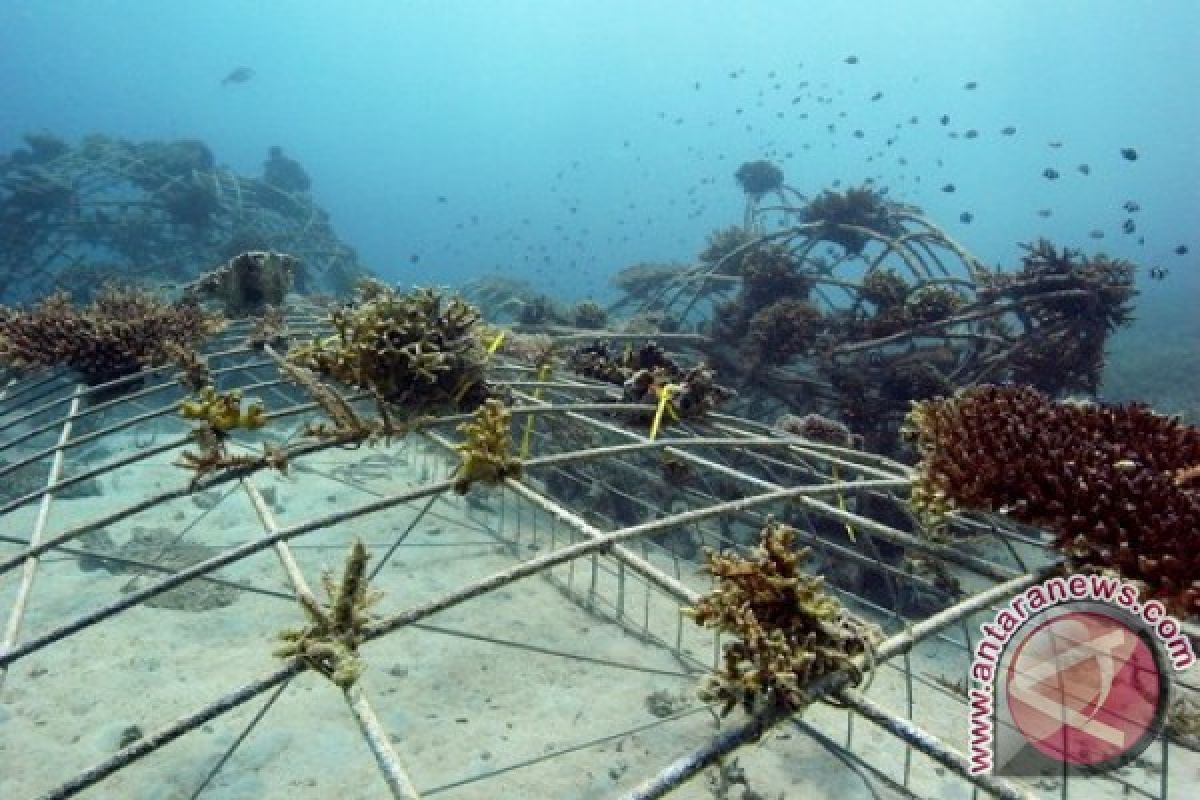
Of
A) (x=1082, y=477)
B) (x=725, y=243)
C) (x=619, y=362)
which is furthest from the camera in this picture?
(x=725, y=243)

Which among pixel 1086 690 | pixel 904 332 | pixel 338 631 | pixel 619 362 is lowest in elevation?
pixel 1086 690

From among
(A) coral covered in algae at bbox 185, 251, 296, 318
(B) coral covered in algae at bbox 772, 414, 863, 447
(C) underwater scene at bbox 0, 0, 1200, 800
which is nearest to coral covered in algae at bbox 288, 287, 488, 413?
(C) underwater scene at bbox 0, 0, 1200, 800

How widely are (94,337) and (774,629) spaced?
25.7ft

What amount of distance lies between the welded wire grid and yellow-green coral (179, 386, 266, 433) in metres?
0.35

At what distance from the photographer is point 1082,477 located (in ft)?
12.3

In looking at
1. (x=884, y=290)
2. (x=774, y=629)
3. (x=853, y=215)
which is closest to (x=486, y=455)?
(x=774, y=629)

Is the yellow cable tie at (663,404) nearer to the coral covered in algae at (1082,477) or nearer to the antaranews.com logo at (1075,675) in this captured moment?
the coral covered in algae at (1082,477)

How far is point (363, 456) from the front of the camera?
1396cm

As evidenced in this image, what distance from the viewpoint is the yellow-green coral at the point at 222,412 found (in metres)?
4.80

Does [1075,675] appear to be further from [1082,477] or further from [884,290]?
[884,290]

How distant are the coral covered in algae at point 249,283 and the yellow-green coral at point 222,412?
495 cm

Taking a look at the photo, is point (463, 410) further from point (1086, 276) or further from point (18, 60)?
point (18, 60)

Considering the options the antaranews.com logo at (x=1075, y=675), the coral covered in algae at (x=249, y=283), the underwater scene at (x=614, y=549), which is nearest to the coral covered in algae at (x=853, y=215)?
the underwater scene at (x=614, y=549)

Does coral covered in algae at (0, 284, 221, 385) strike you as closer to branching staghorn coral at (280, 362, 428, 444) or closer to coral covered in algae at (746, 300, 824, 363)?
branching staghorn coral at (280, 362, 428, 444)
